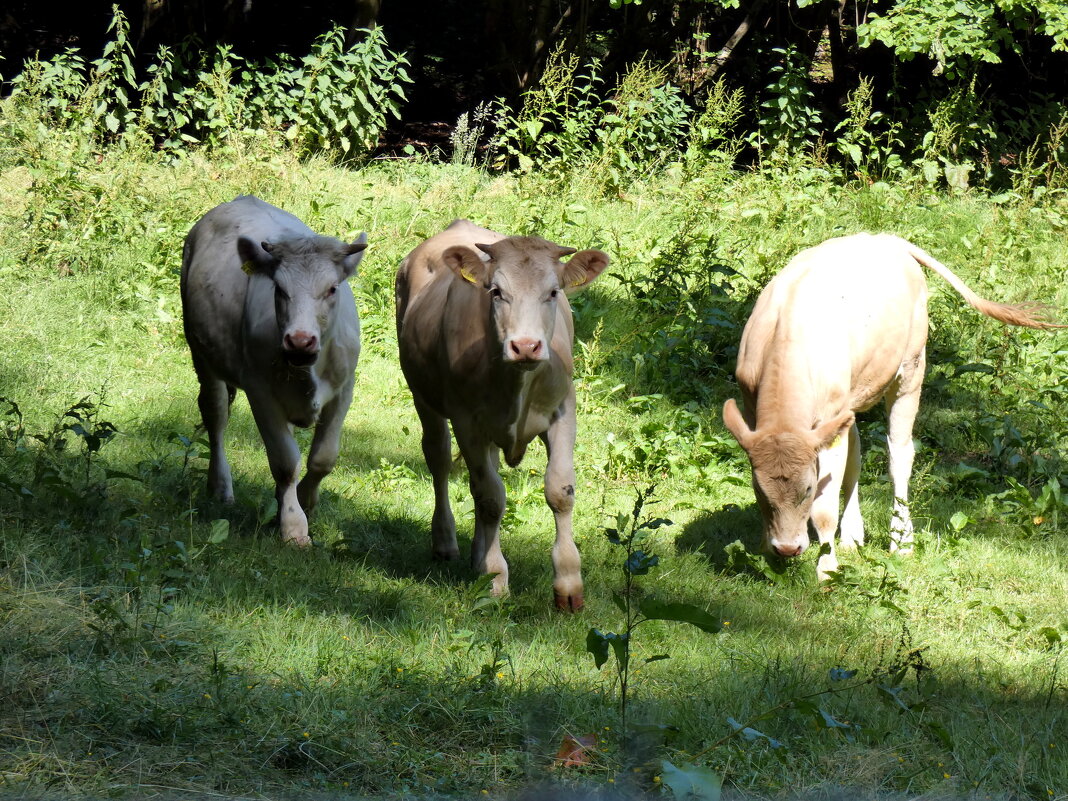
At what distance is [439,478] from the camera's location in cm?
691

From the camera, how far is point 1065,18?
41.0 ft

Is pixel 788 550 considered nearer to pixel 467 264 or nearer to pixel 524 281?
pixel 524 281

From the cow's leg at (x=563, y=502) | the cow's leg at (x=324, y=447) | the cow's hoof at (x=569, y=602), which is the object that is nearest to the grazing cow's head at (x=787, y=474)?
the cow's leg at (x=563, y=502)

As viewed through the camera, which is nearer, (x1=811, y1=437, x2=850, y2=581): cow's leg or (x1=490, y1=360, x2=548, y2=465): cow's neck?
(x1=490, y1=360, x2=548, y2=465): cow's neck

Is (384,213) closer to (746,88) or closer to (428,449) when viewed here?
(428,449)

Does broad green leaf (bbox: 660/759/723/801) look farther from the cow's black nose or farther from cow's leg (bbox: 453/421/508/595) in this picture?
the cow's black nose

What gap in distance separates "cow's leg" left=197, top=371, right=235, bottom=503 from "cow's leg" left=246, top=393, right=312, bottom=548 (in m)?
0.80

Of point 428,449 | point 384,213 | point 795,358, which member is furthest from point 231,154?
point 795,358

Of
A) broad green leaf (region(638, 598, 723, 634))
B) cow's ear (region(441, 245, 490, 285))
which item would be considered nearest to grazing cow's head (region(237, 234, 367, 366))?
cow's ear (region(441, 245, 490, 285))

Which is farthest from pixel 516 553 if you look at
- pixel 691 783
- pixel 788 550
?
pixel 691 783

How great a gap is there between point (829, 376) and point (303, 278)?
121 inches

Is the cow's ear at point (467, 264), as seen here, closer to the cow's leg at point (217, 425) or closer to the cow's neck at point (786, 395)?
the cow's neck at point (786, 395)

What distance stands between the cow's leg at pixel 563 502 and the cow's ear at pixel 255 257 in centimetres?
180

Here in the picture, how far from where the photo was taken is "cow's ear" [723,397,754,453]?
6.55 metres
